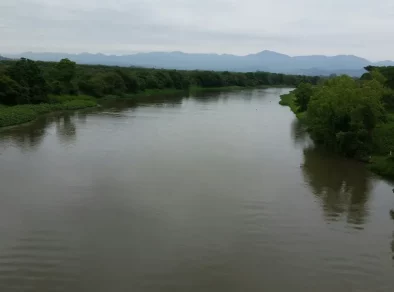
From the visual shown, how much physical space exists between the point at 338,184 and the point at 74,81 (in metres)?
28.8

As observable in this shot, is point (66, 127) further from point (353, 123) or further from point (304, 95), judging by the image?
point (304, 95)

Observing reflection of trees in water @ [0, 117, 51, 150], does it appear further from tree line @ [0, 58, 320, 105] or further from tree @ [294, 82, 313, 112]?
tree @ [294, 82, 313, 112]

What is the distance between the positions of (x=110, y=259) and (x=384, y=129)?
47.2 feet

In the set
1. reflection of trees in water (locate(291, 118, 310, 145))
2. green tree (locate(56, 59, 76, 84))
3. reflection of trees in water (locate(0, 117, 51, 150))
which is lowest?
reflection of trees in water (locate(0, 117, 51, 150))

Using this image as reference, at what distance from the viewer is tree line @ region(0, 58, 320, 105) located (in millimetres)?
29219

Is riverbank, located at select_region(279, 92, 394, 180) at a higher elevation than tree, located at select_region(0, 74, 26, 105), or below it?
below

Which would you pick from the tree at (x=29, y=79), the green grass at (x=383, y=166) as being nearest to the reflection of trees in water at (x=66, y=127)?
the tree at (x=29, y=79)

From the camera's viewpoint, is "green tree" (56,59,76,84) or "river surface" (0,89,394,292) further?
"green tree" (56,59,76,84)

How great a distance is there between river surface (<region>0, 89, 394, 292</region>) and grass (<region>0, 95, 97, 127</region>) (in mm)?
3927

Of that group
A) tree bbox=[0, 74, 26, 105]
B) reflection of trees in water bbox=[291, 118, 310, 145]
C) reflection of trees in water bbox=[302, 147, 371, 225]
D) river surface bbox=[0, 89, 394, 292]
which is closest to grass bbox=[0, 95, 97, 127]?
tree bbox=[0, 74, 26, 105]

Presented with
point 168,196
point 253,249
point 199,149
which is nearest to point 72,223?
point 168,196

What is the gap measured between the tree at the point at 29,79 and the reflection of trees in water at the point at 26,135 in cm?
612

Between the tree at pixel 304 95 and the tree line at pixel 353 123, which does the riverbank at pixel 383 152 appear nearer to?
the tree line at pixel 353 123

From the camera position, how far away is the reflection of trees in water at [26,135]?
19.0 metres
